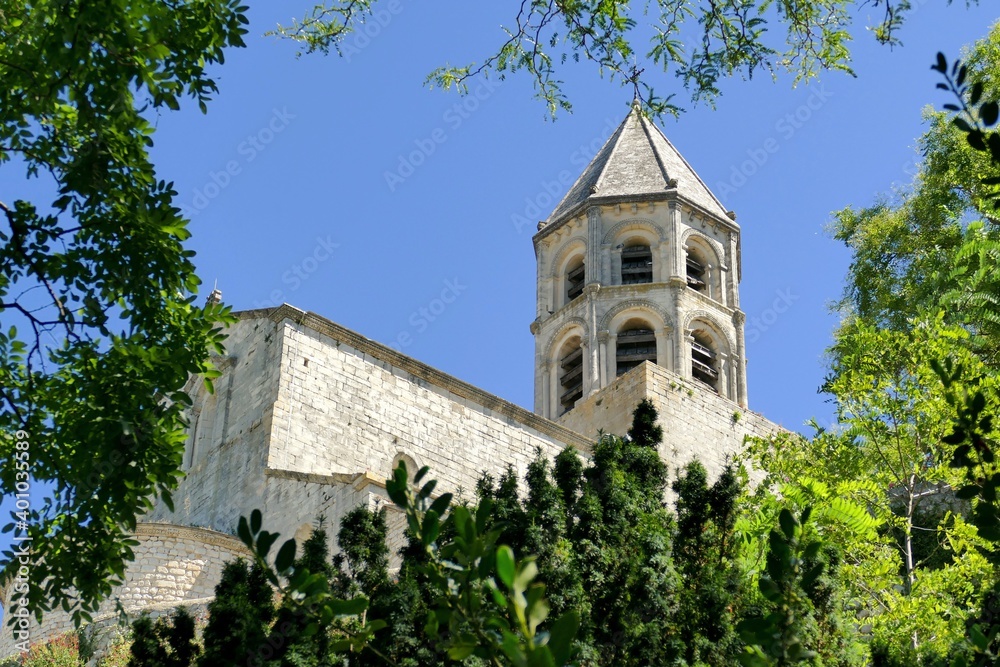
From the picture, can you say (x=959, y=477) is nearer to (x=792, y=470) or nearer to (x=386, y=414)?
(x=792, y=470)

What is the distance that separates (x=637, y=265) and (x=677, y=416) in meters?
7.77

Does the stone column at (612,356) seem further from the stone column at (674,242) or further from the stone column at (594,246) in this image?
the stone column at (674,242)

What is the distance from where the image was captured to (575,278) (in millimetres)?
31094

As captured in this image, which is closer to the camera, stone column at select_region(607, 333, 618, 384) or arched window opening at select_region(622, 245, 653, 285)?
stone column at select_region(607, 333, 618, 384)

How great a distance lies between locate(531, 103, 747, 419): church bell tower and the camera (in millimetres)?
28891

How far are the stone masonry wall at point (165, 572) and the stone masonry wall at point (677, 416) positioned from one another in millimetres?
7512

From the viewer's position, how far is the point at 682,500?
28.6 ft

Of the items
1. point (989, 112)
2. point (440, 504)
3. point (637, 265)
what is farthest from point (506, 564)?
point (637, 265)

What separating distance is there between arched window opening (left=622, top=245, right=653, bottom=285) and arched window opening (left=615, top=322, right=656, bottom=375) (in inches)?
46.3

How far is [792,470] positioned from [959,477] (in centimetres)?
210

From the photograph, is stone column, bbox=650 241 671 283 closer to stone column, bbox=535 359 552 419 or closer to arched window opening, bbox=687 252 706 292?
arched window opening, bbox=687 252 706 292

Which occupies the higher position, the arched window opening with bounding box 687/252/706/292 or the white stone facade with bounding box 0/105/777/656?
the arched window opening with bounding box 687/252/706/292

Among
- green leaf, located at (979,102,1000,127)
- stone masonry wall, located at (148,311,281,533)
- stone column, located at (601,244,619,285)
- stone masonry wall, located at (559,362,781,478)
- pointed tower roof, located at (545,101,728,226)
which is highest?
pointed tower roof, located at (545,101,728,226)

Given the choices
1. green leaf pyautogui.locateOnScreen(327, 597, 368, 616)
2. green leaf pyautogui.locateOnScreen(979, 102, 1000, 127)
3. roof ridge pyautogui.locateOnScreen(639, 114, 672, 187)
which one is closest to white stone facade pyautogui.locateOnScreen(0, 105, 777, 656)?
roof ridge pyautogui.locateOnScreen(639, 114, 672, 187)
